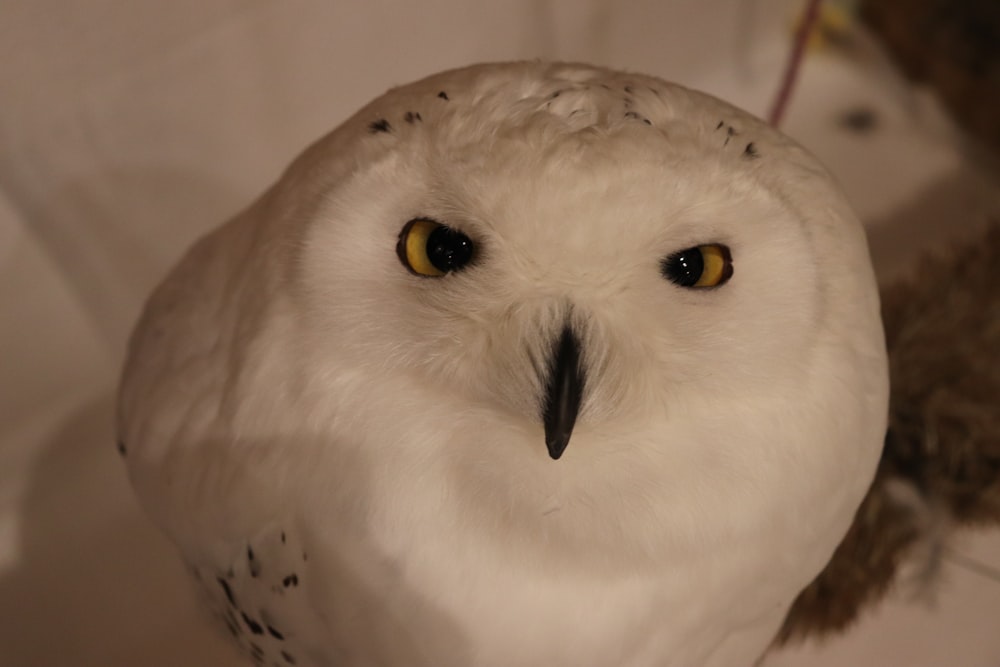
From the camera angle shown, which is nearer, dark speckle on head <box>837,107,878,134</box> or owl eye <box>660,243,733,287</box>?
owl eye <box>660,243,733,287</box>

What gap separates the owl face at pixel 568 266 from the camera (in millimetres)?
425

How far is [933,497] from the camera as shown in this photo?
840mm

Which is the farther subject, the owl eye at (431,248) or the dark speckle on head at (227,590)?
the dark speckle on head at (227,590)

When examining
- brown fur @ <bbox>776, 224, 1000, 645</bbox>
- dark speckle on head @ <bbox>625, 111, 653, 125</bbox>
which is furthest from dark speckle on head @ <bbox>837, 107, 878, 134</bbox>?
dark speckle on head @ <bbox>625, 111, 653, 125</bbox>

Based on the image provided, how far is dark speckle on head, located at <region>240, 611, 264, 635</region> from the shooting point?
0.59 metres

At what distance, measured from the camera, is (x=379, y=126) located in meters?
0.49

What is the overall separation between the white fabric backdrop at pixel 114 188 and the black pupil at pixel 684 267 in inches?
25.4

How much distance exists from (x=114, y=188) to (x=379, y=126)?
0.65 meters

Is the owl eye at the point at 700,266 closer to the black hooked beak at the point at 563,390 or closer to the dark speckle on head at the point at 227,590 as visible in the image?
the black hooked beak at the point at 563,390

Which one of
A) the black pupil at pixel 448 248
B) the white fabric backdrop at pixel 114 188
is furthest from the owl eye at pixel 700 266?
the white fabric backdrop at pixel 114 188

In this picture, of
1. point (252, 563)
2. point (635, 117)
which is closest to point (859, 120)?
point (635, 117)

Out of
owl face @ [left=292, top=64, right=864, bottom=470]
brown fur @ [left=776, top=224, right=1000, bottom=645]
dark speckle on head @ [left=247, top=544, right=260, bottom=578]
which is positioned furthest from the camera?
brown fur @ [left=776, top=224, right=1000, bottom=645]

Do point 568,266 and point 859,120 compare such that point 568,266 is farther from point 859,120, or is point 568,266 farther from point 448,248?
point 859,120

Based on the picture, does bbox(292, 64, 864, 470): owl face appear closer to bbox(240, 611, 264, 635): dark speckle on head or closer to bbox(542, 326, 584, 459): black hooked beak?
bbox(542, 326, 584, 459): black hooked beak
